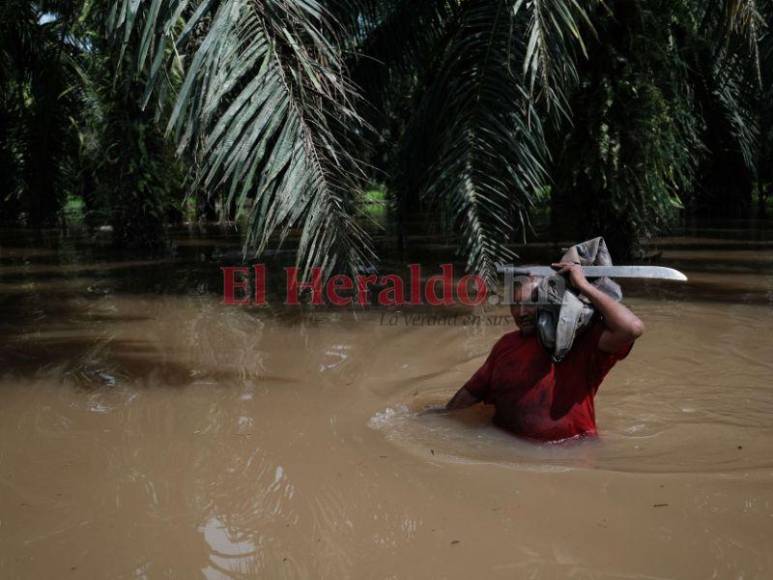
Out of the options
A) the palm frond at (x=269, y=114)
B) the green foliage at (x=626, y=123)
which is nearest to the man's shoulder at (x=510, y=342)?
the palm frond at (x=269, y=114)

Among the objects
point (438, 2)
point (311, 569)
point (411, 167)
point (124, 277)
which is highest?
point (438, 2)

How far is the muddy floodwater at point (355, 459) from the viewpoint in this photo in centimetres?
270

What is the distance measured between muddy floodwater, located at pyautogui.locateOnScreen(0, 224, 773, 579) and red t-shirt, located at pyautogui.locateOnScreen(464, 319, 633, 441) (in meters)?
0.10

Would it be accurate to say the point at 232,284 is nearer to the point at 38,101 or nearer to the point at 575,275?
the point at 38,101

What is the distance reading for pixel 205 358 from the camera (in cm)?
550

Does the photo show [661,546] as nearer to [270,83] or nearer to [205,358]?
[270,83]

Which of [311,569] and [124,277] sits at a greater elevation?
[124,277]

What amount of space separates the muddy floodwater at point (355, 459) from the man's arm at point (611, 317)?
0.55m

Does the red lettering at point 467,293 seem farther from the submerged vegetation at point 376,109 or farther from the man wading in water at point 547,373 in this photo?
the man wading in water at point 547,373

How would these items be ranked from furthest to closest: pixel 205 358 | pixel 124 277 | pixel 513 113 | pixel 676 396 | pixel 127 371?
pixel 124 277 → pixel 513 113 → pixel 205 358 → pixel 127 371 → pixel 676 396

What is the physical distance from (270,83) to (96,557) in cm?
233

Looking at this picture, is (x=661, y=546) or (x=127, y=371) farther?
(x=127, y=371)

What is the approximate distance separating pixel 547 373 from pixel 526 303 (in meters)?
0.33

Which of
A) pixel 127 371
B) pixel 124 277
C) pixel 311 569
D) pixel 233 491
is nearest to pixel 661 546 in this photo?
pixel 311 569
